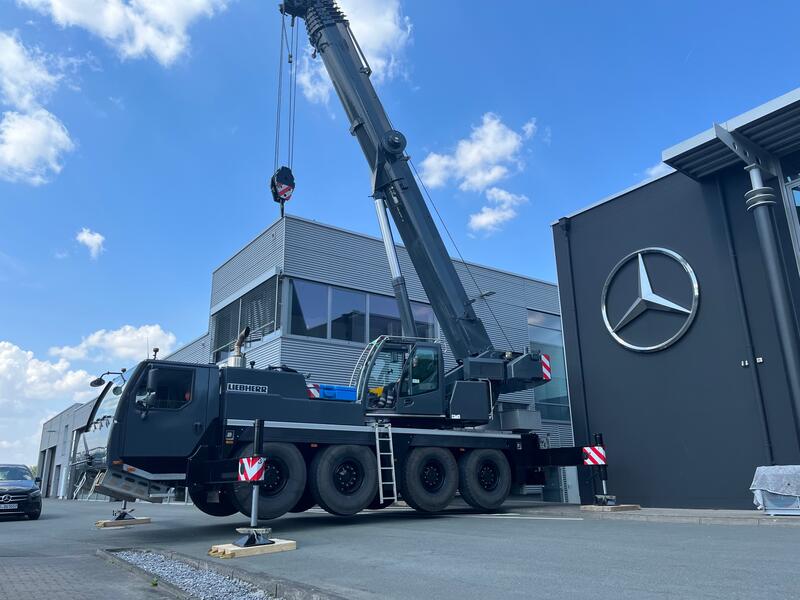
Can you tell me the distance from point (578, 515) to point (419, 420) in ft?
11.0

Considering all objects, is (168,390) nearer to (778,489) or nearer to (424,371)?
(424,371)

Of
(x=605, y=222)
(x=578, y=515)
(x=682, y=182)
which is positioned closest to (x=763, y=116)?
(x=682, y=182)

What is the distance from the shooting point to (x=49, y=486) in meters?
51.3

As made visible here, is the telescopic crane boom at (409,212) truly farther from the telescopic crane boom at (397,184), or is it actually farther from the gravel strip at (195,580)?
the gravel strip at (195,580)

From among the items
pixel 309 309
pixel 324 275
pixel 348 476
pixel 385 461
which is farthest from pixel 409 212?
pixel 348 476

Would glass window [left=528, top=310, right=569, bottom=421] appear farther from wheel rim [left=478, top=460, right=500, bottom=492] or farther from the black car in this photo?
the black car

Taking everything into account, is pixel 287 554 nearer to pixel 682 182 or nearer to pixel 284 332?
pixel 284 332

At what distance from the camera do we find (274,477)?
389 inches

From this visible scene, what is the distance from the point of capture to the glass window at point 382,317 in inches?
706

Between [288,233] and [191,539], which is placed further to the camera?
[288,233]

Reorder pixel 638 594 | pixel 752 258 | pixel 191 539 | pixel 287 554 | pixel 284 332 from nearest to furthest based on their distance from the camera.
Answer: pixel 638 594 → pixel 287 554 → pixel 191 539 → pixel 752 258 → pixel 284 332

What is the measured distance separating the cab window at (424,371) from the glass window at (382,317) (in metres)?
5.49

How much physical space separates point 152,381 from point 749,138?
11.3 metres

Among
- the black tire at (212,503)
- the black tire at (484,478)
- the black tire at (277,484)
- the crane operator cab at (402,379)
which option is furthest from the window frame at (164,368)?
the black tire at (484,478)
